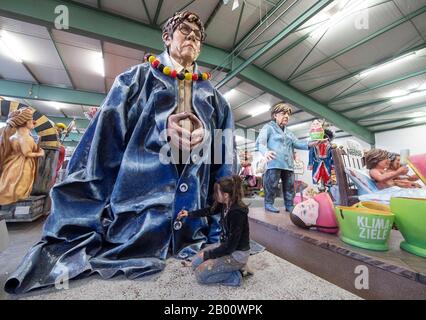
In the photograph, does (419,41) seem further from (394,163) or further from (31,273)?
(31,273)

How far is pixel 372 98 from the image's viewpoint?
18.6 ft

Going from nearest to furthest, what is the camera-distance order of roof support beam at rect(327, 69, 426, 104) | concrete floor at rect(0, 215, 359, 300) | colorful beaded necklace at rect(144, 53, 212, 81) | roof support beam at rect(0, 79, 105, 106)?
concrete floor at rect(0, 215, 359, 300)
colorful beaded necklace at rect(144, 53, 212, 81)
roof support beam at rect(327, 69, 426, 104)
roof support beam at rect(0, 79, 105, 106)

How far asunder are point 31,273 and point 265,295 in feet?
2.17

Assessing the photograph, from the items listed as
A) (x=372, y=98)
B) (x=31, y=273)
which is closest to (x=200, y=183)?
(x=31, y=273)

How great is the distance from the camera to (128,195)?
808 millimetres

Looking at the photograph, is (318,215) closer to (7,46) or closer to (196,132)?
(196,132)

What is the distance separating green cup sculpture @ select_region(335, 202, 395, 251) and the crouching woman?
0.47 meters

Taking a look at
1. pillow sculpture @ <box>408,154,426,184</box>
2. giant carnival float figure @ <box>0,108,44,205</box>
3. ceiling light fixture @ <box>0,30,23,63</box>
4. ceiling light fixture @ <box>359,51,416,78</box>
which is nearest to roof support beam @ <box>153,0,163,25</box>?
giant carnival float figure @ <box>0,108,44,205</box>

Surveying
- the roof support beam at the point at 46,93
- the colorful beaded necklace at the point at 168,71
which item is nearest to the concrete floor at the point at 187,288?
the colorful beaded necklace at the point at 168,71

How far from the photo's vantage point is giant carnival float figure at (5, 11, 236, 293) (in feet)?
2.26

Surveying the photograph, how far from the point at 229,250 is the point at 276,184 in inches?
44.3

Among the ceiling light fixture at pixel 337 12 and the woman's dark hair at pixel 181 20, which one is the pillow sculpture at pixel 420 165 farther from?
the ceiling light fixture at pixel 337 12

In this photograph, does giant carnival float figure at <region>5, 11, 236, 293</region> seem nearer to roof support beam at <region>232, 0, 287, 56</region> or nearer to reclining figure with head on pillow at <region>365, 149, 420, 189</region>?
reclining figure with head on pillow at <region>365, 149, 420, 189</region>

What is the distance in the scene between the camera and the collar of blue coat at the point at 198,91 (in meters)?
0.93
